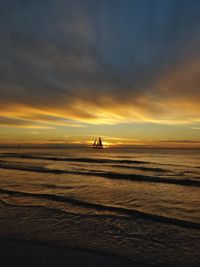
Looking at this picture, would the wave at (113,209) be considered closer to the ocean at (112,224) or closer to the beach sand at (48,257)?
the ocean at (112,224)

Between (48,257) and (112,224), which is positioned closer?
(48,257)

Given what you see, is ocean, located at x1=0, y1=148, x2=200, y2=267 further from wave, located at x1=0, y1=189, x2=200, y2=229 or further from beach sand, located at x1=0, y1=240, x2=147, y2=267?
beach sand, located at x1=0, y1=240, x2=147, y2=267

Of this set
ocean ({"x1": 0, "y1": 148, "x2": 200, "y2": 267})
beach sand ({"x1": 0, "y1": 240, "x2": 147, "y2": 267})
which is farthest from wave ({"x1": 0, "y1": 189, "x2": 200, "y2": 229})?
beach sand ({"x1": 0, "y1": 240, "x2": 147, "y2": 267})

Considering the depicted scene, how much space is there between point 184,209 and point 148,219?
2120mm

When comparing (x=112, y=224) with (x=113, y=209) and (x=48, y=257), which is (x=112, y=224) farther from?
(x=48, y=257)

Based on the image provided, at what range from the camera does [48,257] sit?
15.7 ft

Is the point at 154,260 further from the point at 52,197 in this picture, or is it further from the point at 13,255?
the point at 52,197

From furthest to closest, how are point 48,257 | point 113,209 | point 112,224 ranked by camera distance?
point 113,209, point 112,224, point 48,257

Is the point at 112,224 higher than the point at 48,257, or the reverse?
the point at 48,257

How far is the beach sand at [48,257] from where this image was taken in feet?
14.8

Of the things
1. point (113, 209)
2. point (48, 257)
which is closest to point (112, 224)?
point (113, 209)

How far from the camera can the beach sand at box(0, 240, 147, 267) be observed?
452cm

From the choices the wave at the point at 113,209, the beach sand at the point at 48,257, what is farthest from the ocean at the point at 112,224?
the beach sand at the point at 48,257

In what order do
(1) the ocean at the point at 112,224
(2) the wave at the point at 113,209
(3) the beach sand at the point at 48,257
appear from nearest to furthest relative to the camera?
(3) the beach sand at the point at 48,257 < (1) the ocean at the point at 112,224 < (2) the wave at the point at 113,209
